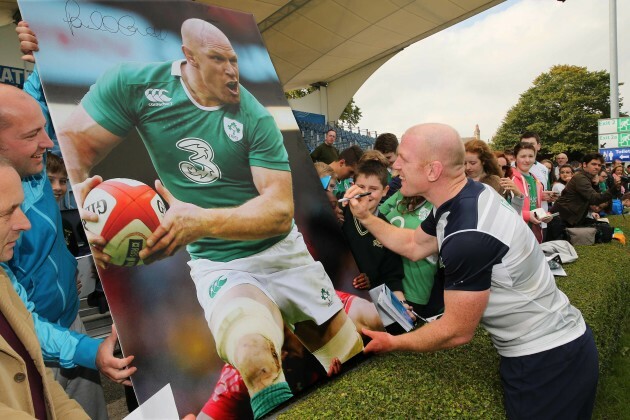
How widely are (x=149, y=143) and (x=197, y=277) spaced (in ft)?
1.90

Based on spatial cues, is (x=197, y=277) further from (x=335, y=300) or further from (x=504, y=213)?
(x=504, y=213)

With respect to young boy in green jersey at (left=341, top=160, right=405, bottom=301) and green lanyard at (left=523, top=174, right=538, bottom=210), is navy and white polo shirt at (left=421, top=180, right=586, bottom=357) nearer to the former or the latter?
young boy in green jersey at (left=341, top=160, right=405, bottom=301)

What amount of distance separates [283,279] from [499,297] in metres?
0.94

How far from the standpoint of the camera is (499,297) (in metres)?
1.72

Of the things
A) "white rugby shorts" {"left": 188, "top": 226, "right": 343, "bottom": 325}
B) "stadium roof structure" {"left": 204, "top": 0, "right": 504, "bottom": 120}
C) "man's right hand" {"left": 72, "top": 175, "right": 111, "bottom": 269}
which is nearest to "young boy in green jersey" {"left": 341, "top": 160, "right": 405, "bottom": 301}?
"white rugby shorts" {"left": 188, "top": 226, "right": 343, "bottom": 325}

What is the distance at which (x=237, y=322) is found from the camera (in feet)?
5.15

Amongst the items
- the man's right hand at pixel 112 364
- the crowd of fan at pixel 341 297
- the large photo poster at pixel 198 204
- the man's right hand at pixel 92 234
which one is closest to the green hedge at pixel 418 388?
the large photo poster at pixel 198 204

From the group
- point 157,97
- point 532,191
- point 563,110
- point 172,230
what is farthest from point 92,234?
point 563,110

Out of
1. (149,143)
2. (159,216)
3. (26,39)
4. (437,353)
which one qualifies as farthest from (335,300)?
(26,39)

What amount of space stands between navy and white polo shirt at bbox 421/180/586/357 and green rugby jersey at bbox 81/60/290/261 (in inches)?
31.8

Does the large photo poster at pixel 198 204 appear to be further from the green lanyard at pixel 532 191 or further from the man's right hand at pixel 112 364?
the green lanyard at pixel 532 191

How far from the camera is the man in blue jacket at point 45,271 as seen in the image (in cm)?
148

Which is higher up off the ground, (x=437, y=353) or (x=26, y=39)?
(x=26, y=39)

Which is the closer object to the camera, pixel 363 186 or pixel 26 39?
pixel 26 39
